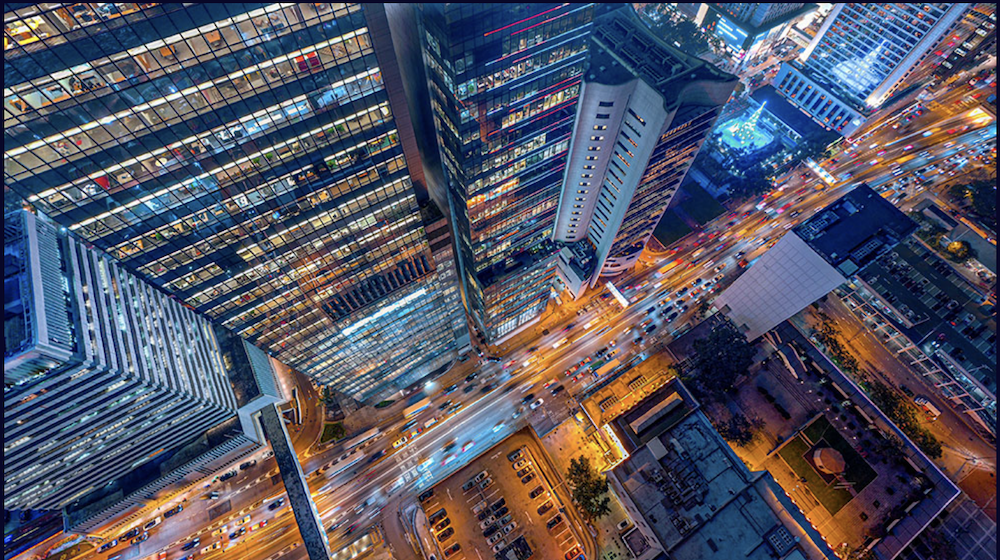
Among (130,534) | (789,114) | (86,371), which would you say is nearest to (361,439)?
(130,534)

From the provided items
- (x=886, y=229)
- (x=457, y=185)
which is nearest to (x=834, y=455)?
(x=886, y=229)

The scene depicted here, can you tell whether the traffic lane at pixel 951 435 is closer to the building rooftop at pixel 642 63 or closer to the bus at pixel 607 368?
the bus at pixel 607 368

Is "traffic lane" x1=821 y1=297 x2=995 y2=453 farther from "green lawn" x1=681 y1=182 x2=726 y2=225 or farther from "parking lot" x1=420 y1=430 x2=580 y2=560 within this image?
"parking lot" x1=420 y1=430 x2=580 y2=560

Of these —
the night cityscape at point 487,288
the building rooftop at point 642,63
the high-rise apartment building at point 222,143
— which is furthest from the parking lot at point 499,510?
the building rooftop at point 642,63

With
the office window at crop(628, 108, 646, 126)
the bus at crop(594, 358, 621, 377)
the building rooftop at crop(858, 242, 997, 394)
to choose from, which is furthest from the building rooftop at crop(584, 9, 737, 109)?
the building rooftop at crop(858, 242, 997, 394)

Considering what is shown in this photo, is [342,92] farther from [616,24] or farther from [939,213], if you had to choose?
[939,213]

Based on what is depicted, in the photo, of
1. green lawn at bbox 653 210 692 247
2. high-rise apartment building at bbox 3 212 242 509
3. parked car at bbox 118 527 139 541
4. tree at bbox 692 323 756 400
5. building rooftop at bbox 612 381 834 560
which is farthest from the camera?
green lawn at bbox 653 210 692 247
